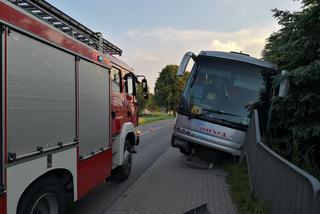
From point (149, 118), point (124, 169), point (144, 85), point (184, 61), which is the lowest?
point (149, 118)

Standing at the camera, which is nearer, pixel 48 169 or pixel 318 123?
pixel 48 169

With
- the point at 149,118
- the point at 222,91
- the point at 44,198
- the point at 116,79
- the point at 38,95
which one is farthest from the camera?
the point at 149,118

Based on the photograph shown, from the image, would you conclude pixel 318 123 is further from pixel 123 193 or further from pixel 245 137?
pixel 123 193

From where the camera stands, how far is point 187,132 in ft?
33.5

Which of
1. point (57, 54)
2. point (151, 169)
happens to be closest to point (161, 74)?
point (151, 169)

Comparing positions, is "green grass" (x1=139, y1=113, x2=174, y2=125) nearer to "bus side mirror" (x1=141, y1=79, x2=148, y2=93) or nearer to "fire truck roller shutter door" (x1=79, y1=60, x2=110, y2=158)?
"bus side mirror" (x1=141, y1=79, x2=148, y2=93)

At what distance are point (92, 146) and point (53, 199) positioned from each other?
56.9 inches

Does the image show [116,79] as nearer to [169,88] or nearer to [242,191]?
[242,191]

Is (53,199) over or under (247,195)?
over

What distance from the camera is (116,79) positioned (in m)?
7.85

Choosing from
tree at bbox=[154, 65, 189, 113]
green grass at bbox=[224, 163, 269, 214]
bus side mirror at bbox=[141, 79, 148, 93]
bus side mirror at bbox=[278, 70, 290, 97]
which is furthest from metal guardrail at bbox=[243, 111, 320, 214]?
tree at bbox=[154, 65, 189, 113]

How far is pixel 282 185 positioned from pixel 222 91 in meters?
6.01

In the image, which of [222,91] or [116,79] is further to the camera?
[222,91]

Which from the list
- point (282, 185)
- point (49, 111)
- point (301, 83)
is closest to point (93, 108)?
point (49, 111)
